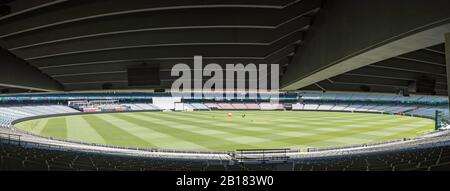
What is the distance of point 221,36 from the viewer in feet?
29.9

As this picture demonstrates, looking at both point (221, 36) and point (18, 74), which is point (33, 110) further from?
point (221, 36)

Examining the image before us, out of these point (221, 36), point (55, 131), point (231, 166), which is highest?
point (221, 36)

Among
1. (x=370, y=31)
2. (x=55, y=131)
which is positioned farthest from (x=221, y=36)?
(x=55, y=131)

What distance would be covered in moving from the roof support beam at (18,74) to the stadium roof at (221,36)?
4 cm

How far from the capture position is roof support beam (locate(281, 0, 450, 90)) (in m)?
4.77

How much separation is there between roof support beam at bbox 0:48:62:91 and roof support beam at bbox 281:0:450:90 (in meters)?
10.9

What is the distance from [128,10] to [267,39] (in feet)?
14.5

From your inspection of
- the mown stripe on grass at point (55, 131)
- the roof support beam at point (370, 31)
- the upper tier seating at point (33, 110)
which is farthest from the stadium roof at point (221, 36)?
the upper tier seating at point (33, 110)

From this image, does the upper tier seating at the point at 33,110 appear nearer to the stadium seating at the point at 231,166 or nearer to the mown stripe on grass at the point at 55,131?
the mown stripe on grass at the point at 55,131

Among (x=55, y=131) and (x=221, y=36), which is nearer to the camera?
(x=221, y=36)

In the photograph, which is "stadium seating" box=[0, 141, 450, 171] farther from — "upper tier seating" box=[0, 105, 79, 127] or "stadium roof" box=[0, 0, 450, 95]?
"upper tier seating" box=[0, 105, 79, 127]

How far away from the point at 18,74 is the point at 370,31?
12.4 meters

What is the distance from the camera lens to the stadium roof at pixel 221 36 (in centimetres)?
589

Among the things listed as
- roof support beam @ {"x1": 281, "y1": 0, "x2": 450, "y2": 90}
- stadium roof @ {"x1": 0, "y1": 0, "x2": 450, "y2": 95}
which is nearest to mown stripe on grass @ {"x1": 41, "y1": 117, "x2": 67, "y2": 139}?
stadium roof @ {"x1": 0, "y1": 0, "x2": 450, "y2": 95}
